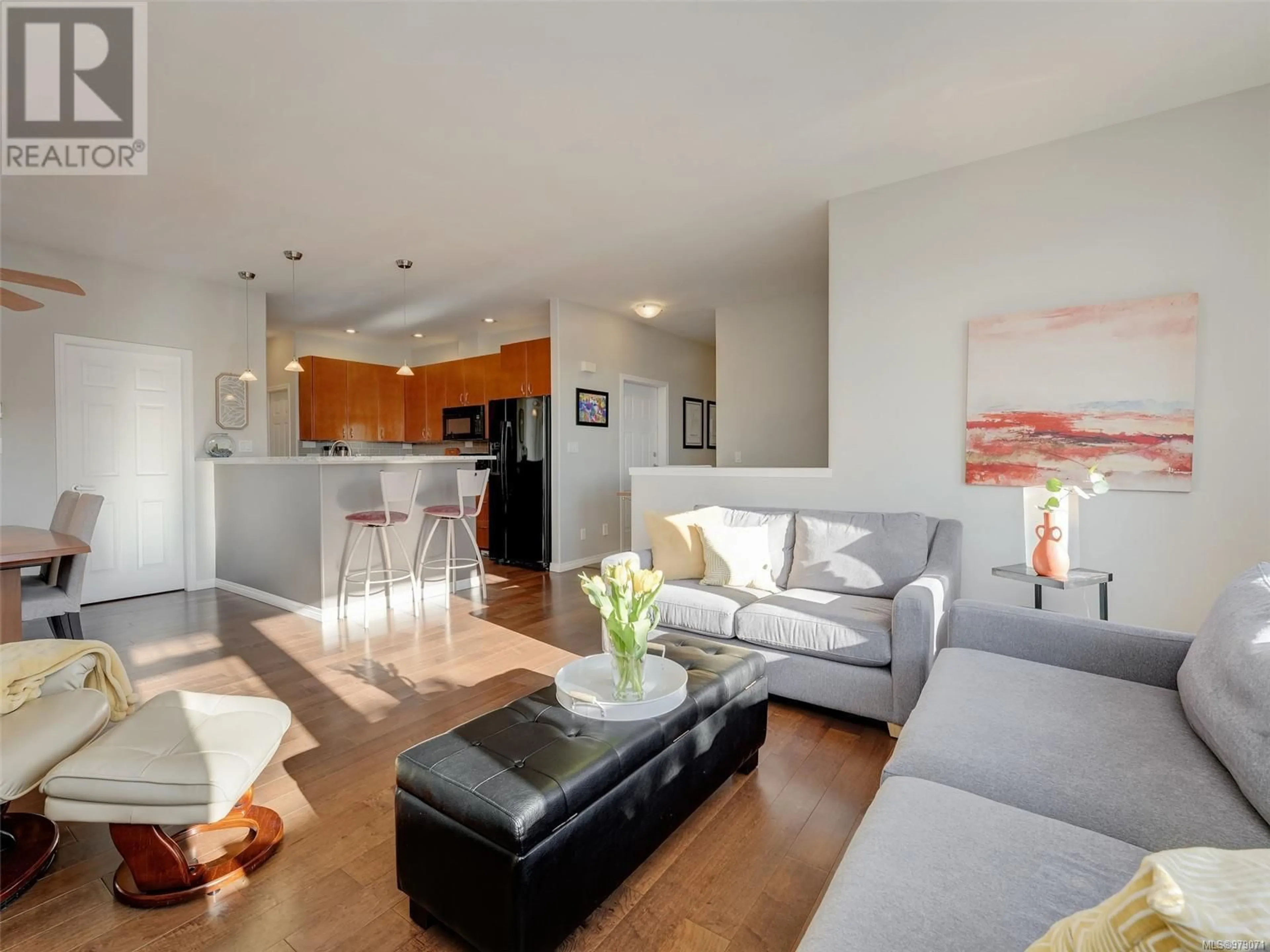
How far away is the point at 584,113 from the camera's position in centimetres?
259

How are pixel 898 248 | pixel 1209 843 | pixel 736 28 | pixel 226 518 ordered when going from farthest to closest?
pixel 226 518, pixel 898 248, pixel 736 28, pixel 1209 843

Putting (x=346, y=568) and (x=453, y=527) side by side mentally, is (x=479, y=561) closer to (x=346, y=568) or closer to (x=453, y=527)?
(x=453, y=527)

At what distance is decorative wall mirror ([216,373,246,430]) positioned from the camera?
503 centimetres

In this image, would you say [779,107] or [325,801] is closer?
[325,801]

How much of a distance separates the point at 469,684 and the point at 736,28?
9.93 feet

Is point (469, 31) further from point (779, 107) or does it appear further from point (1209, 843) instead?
point (1209, 843)

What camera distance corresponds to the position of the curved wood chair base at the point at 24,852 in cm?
146

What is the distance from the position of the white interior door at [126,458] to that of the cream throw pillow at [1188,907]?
5.91 metres

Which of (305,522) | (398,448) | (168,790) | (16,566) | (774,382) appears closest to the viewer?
(168,790)

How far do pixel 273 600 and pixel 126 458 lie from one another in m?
1.68

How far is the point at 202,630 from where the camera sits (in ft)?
12.1

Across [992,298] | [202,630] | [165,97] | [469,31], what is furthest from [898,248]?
[202,630]

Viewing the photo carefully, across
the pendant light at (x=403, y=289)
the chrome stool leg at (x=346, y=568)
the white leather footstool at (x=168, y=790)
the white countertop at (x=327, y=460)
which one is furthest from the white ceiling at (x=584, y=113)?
the white leather footstool at (x=168, y=790)

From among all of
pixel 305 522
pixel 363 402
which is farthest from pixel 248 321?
pixel 305 522
